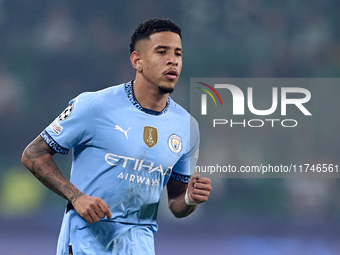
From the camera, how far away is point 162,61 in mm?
3174

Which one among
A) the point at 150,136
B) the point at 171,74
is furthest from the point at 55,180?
the point at 171,74

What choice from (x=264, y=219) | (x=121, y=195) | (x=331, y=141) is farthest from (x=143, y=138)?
(x=331, y=141)

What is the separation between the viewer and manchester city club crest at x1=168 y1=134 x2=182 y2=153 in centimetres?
324

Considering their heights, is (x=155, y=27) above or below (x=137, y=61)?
above

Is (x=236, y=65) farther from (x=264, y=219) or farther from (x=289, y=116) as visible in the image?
(x=264, y=219)

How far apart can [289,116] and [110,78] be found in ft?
8.40

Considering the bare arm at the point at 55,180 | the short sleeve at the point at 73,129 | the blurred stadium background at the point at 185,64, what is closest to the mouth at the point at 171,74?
the short sleeve at the point at 73,129

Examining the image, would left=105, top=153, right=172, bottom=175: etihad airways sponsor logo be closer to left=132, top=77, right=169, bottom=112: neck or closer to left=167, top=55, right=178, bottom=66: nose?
left=132, top=77, right=169, bottom=112: neck

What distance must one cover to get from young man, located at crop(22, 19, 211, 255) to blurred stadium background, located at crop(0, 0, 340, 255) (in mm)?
4109

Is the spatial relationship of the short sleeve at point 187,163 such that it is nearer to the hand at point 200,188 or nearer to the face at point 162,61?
the face at point 162,61

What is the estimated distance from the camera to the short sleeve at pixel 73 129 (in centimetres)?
297

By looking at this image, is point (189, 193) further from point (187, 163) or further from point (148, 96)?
point (148, 96)

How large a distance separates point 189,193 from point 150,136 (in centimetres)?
40

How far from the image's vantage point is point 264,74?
7781 millimetres
